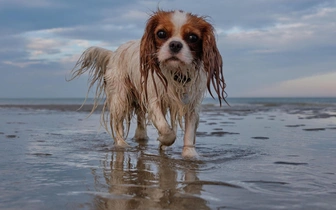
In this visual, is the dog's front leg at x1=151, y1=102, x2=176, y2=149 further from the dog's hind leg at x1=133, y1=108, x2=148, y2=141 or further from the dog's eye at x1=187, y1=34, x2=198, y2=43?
the dog's hind leg at x1=133, y1=108, x2=148, y2=141

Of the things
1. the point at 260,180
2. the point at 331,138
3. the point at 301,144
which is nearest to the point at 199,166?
the point at 260,180

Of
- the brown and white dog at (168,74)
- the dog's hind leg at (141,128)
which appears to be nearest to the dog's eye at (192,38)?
the brown and white dog at (168,74)

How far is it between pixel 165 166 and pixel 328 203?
158 centimetres

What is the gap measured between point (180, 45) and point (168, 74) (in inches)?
22.3

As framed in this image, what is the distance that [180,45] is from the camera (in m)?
4.06

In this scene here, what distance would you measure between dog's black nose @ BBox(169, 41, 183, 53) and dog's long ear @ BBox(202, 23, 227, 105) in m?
0.30

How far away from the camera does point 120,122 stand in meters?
5.93

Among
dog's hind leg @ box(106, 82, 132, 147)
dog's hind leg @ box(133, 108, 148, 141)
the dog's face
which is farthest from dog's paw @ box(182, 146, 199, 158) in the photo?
dog's hind leg @ box(133, 108, 148, 141)

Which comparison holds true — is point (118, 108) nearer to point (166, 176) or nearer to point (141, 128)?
point (141, 128)

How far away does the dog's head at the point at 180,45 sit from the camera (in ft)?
13.5

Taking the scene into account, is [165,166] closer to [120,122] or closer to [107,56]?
[120,122]

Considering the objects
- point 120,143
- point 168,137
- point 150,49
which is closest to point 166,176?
point 168,137

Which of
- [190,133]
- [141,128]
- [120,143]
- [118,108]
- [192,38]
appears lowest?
[120,143]

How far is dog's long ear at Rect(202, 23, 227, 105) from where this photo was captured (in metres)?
4.25
